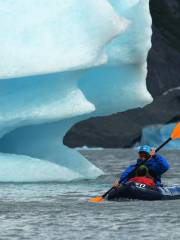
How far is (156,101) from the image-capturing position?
66625 millimetres

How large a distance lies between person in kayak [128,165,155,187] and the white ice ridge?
236cm

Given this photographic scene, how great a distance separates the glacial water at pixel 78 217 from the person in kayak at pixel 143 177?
49 centimetres

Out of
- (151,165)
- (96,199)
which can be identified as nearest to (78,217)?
(96,199)

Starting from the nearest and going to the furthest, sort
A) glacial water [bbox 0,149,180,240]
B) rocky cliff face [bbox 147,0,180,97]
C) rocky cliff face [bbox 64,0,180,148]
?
glacial water [bbox 0,149,180,240]
rocky cliff face [bbox 64,0,180,148]
rocky cliff face [bbox 147,0,180,97]

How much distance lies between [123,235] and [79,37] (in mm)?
6136

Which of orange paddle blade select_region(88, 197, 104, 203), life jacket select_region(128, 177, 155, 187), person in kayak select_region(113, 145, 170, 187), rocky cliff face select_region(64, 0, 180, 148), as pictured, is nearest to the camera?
orange paddle blade select_region(88, 197, 104, 203)

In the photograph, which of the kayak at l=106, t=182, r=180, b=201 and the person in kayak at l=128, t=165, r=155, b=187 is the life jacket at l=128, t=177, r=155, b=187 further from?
the kayak at l=106, t=182, r=180, b=201

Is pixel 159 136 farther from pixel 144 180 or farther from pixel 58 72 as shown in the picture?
pixel 144 180

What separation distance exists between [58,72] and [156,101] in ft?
174

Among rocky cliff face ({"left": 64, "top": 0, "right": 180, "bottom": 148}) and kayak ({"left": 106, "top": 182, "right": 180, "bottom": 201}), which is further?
rocky cliff face ({"left": 64, "top": 0, "right": 180, "bottom": 148})

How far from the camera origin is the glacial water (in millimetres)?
8242

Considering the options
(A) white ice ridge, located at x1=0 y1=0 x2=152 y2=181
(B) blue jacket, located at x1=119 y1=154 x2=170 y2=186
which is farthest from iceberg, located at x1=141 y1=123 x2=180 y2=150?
(B) blue jacket, located at x1=119 y1=154 x2=170 y2=186

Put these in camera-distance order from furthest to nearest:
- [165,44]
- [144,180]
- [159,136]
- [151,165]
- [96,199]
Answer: [165,44] → [159,136] → [151,165] → [144,180] → [96,199]

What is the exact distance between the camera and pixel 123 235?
817 cm
